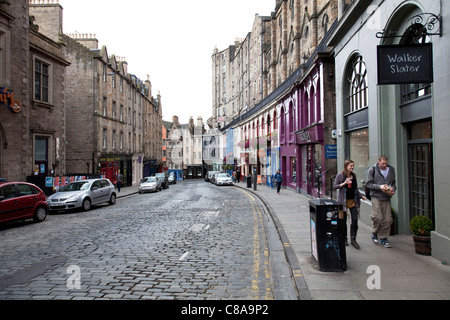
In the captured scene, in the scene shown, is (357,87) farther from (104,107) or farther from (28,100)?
(104,107)

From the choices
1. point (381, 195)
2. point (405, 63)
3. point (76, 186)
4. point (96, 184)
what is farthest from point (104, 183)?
point (405, 63)

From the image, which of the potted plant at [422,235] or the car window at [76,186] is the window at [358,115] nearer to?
the potted plant at [422,235]

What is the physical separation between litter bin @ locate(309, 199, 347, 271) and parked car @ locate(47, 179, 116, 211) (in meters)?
12.2

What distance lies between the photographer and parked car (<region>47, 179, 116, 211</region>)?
47.0 ft

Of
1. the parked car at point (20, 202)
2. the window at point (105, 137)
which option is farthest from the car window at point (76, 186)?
the window at point (105, 137)

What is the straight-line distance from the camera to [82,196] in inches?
594

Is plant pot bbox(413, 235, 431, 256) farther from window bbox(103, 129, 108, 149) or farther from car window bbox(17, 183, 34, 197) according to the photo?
window bbox(103, 129, 108, 149)

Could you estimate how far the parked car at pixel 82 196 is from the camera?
47.0ft

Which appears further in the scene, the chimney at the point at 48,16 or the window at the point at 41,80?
the chimney at the point at 48,16

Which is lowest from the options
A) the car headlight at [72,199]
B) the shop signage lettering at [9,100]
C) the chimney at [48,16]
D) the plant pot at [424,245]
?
the plant pot at [424,245]

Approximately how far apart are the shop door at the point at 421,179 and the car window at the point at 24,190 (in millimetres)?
12275

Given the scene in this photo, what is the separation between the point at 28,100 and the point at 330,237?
1931cm

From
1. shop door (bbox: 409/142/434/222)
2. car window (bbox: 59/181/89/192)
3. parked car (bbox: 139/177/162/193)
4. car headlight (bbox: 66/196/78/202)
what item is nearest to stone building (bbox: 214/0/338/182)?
shop door (bbox: 409/142/434/222)

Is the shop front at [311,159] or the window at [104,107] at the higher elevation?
the window at [104,107]
